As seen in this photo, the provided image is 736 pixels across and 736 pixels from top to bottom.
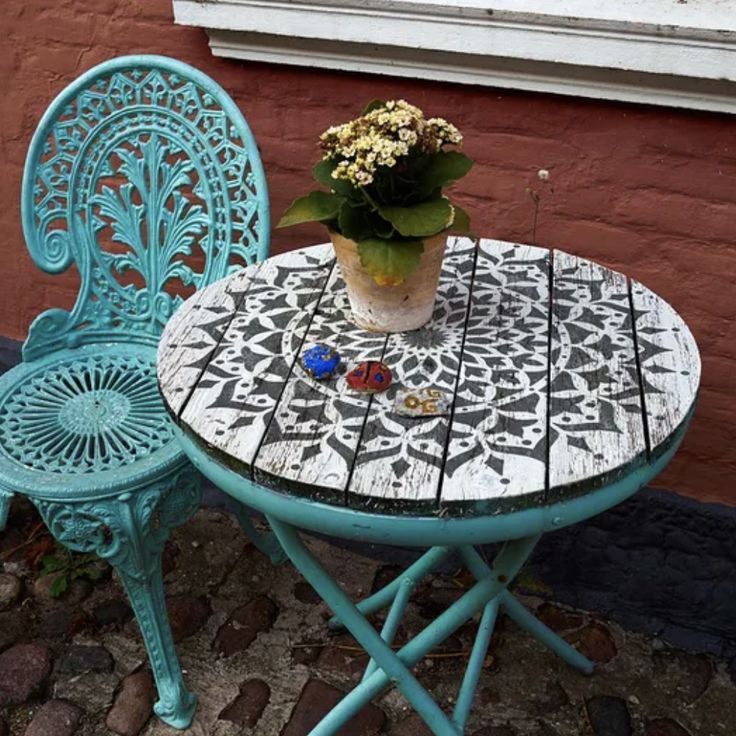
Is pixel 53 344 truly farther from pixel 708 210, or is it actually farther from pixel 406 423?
pixel 708 210

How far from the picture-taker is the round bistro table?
5.17ft

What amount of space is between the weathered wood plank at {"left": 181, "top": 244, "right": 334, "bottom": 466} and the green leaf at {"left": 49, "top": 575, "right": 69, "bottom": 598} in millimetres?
1284

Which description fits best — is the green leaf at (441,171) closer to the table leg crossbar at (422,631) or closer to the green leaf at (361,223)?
the green leaf at (361,223)

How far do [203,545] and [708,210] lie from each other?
5.97 feet

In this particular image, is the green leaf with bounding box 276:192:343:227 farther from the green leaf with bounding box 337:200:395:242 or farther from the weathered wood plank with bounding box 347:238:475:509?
the weathered wood plank with bounding box 347:238:475:509

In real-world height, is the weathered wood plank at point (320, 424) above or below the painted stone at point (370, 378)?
below

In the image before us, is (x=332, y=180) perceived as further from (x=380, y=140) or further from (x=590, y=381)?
(x=590, y=381)

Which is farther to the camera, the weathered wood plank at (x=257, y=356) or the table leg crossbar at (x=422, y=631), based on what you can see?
the table leg crossbar at (x=422, y=631)

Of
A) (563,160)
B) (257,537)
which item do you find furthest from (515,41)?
(257,537)

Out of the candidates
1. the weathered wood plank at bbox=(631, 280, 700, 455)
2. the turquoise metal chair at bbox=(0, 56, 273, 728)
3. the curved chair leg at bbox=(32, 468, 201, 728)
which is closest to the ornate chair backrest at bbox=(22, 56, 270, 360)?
the turquoise metal chair at bbox=(0, 56, 273, 728)

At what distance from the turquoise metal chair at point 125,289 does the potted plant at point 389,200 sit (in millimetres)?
705

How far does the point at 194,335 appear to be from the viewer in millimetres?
2010

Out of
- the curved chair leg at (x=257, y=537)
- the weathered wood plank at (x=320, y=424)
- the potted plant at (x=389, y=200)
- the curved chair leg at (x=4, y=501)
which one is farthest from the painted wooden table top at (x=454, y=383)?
the curved chair leg at (x=257, y=537)

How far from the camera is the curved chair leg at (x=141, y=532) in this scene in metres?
2.26
